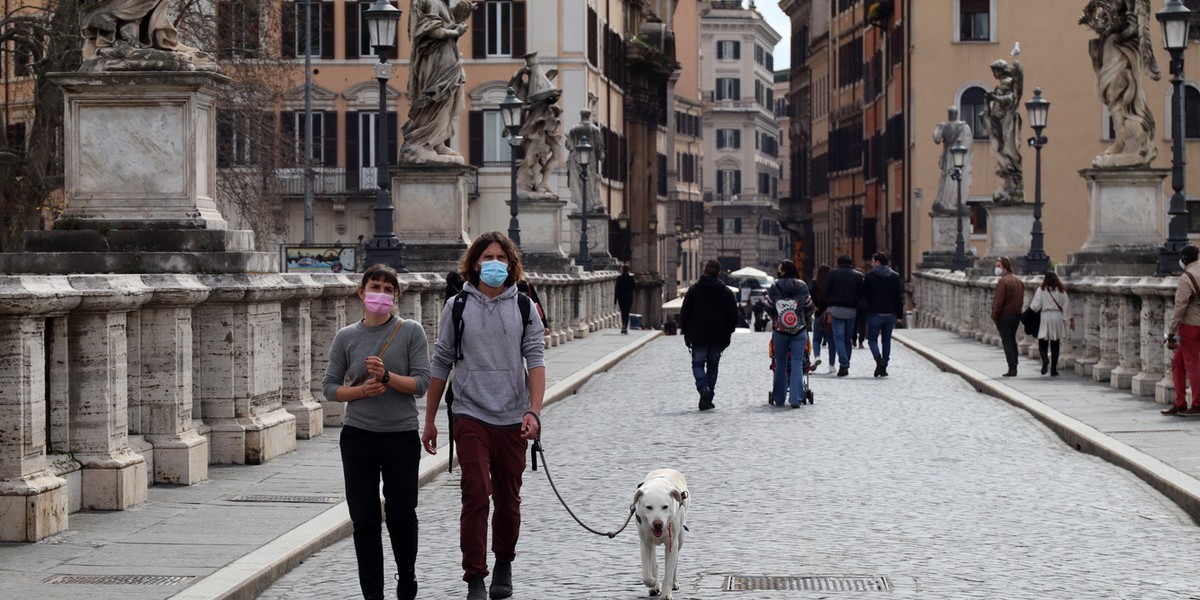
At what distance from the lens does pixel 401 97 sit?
67312mm

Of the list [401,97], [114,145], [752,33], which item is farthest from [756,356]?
[752,33]

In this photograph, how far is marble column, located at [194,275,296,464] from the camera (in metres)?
14.7

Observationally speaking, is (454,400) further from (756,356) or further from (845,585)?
(756,356)

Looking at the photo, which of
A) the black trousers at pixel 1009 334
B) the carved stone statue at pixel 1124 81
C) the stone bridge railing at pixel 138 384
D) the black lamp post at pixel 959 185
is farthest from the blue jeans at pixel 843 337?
the black lamp post at pixel 959 185

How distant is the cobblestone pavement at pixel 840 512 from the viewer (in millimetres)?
10422

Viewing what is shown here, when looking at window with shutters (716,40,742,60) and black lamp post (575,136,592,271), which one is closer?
black lamp post (575,136,592,271)

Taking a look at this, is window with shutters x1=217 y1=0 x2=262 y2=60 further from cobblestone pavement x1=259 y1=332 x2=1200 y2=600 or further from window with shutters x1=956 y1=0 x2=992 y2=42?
window with shutters x1=956 y1=0 x2=992 y2=42

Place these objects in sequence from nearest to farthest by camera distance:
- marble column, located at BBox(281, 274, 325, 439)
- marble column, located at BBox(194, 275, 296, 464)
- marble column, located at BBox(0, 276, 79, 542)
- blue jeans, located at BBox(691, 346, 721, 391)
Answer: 1. marble column, located at BBox(0, 276, 79, 542)
2. marble column, located at BBox(194, 275, 296, 464)
3. marble column, located at BBox(281, 274, 325, 439)
4. blue jeans, located at BBox(691, 346, 721, 391)

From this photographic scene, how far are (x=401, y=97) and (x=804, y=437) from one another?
Result: 49608mm

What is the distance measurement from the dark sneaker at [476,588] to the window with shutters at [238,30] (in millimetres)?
30938

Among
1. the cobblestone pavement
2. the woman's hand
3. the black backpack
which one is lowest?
the cobblestone pavement

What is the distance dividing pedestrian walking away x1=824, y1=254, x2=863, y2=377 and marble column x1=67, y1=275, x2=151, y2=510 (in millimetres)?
17499

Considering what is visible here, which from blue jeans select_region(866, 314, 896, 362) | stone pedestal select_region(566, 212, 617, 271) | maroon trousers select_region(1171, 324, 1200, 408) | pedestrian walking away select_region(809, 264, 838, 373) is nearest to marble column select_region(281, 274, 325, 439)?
maroon trousers select_region(1171, 324, 1200, 408)

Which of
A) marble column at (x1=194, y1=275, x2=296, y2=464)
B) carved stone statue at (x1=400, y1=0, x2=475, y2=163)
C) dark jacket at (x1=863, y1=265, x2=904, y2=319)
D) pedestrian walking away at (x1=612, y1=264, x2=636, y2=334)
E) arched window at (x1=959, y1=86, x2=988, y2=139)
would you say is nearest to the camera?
marble column at (x1=194, y1=275, x2=296, y2=464)
